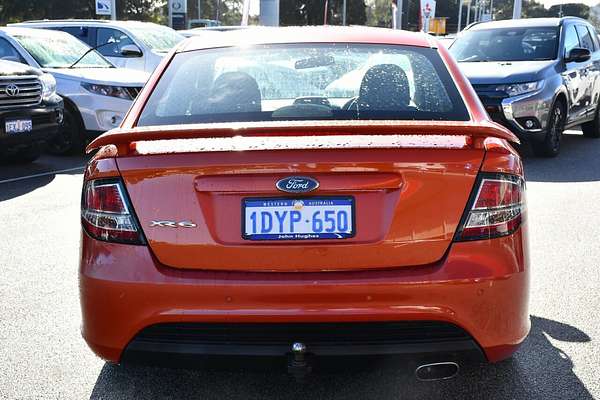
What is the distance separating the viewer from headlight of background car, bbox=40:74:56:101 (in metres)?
9.23

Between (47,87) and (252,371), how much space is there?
7.49 m

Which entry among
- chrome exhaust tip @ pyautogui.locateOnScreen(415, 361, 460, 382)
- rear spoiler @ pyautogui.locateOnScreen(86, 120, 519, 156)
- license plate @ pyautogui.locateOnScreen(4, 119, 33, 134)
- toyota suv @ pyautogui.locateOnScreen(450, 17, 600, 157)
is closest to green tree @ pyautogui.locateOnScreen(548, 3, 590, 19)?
toyota suv @ pyautogui.locateOnScreen(450, 17, 600, 157)

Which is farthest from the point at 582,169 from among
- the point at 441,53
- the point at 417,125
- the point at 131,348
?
the point at 131,348

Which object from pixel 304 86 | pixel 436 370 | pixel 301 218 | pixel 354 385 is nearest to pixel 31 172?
pixel 304 86

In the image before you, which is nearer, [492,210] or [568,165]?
[492,210]

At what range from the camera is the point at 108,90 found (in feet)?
33.8

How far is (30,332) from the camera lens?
3959 mm

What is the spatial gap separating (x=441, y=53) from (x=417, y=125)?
101cm

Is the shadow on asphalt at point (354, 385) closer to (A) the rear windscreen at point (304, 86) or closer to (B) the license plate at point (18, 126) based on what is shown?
(A) the rear windscreen at point (304, 86)

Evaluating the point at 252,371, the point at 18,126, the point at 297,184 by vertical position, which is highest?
the point at 297,184

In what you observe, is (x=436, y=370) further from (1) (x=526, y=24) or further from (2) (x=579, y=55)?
(1) (x=526, y=24)

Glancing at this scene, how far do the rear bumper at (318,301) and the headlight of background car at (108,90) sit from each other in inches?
308

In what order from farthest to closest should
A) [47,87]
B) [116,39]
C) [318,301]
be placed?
1. [116,39]
2. [47,87]
3. [318,301]

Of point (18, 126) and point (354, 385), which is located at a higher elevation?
point (18, 126)
